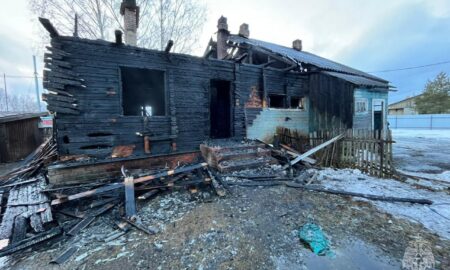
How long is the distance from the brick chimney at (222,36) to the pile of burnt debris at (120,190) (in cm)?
577

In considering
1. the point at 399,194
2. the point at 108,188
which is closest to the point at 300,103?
the point at 399,194

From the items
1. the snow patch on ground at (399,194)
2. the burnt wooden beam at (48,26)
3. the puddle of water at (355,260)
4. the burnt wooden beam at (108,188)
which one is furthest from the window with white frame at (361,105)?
the burnt wooden beam at (48,26)

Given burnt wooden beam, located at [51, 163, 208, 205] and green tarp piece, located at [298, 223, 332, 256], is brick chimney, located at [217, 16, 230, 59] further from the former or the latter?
green tarp piece, located at [298, 223, 332, 256]

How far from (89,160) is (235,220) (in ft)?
14.8

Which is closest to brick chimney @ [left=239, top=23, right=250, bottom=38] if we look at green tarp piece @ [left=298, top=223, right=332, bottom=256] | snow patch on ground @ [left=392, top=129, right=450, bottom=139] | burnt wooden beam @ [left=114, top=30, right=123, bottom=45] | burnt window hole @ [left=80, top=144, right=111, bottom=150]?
burnt wooden beam @ [left=114, top=30, right=123, bottom=45]

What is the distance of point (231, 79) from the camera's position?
26.7 feet

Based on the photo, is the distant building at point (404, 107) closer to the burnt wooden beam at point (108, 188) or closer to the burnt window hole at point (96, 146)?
the burnt wooden beam at point (108, 188)

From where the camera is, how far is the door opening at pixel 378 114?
10398 mm

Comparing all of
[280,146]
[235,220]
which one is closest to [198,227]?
[235,220]

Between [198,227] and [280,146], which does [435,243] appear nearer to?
[198,227]

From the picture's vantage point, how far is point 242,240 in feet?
9.77

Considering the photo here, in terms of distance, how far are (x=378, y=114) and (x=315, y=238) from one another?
1090 cm

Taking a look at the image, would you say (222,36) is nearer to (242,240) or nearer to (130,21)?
(130,21)

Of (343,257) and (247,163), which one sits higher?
(247,163)
